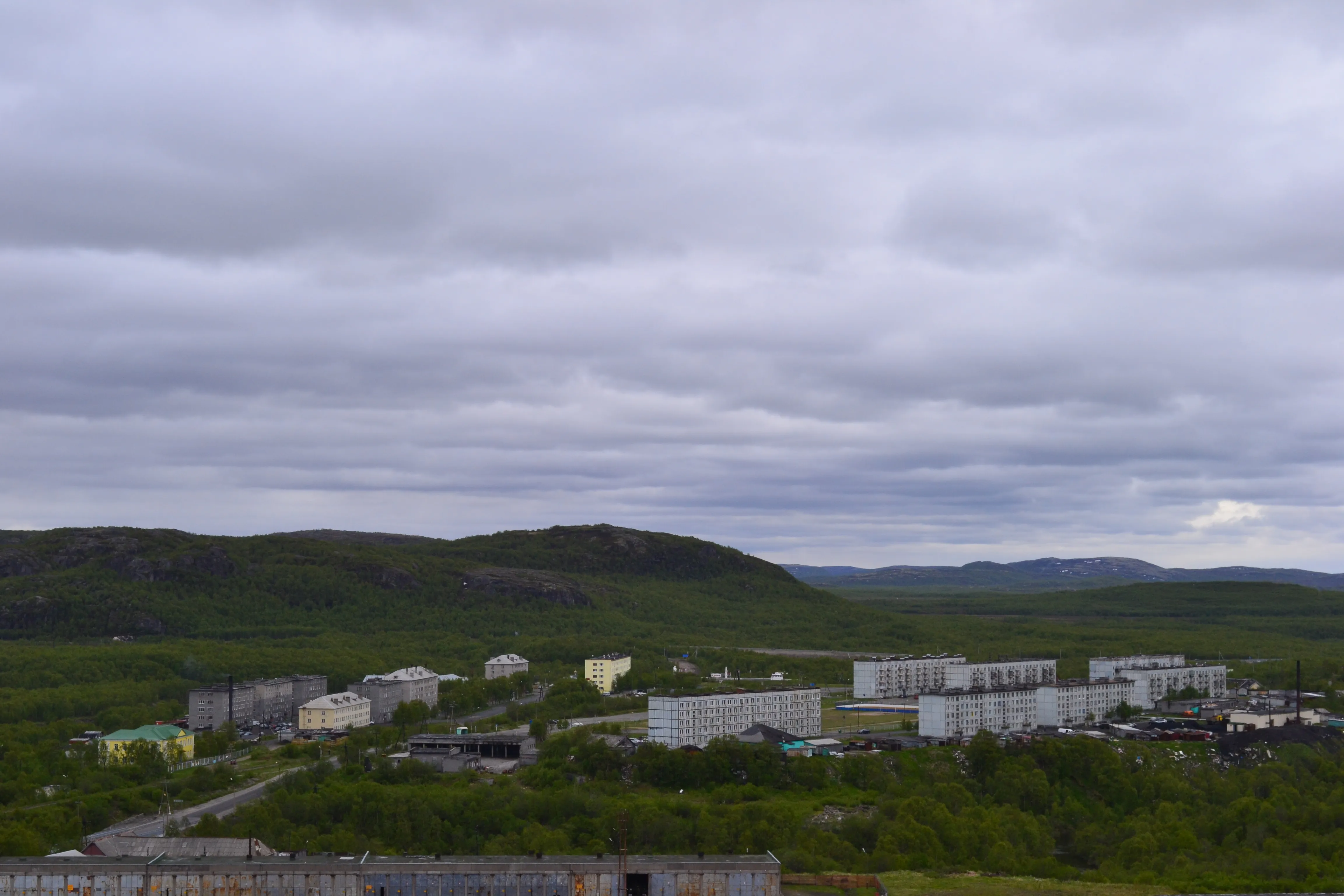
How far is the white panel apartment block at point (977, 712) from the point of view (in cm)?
9438

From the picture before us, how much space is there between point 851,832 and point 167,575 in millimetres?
147517

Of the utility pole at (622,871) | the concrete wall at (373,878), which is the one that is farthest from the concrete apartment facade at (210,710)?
the utility pole at (622,871)

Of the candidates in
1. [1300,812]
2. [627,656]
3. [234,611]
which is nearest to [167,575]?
[234,611]

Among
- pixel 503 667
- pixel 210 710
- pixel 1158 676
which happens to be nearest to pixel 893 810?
pixel 1158 676

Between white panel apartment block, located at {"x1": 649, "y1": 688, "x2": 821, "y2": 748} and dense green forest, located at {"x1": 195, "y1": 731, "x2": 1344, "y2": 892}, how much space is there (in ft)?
20.7

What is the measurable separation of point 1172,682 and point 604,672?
5262 cm

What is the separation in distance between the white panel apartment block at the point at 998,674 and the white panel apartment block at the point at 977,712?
10.0m

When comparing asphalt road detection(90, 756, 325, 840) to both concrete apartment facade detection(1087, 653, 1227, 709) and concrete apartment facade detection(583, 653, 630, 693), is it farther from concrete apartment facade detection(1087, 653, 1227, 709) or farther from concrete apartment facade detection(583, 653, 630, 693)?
concrete apartment facade detection(1087, 653, 1227, 709)

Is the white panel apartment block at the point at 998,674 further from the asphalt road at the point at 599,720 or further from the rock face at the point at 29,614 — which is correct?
the rock face at the point at 29,614

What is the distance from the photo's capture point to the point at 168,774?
81.8m

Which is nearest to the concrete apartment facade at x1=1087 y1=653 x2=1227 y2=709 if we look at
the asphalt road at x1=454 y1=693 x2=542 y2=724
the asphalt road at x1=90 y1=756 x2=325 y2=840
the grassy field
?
the asphalt road at x1=454 y1=693 x2=542 y2=724

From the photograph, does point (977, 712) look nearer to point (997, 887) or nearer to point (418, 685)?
point (997, 887)

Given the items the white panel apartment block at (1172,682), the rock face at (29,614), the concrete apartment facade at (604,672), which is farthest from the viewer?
the rock face at (29,614)

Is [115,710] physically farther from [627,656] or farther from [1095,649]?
[1095,649]
